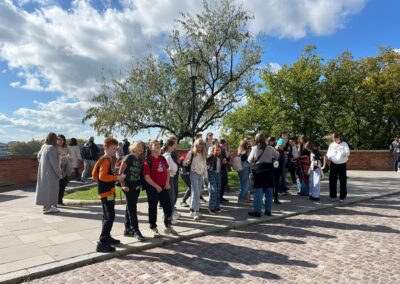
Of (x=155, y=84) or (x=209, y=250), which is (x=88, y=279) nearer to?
(x=209, y=250)

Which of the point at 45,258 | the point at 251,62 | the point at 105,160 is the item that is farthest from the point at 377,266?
the point at 251,62

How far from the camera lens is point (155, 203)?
6250mm

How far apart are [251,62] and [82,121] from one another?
19.6m

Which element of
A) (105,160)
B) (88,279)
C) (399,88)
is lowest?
(88,279)

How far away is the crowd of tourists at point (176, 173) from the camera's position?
5.66m

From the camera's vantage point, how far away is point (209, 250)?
5.60 metres

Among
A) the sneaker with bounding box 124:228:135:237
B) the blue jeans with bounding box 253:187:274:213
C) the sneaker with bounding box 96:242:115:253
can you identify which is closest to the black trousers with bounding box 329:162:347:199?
the blue jeans with bounding box 253:187:274:213

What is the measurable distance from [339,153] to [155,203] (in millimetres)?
5557

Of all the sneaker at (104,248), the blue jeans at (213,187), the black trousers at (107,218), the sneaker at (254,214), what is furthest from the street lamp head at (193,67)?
the sneaker at (104,248)

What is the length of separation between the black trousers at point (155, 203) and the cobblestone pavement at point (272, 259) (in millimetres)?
619

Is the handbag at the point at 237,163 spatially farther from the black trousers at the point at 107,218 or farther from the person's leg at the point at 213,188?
the black trousers at the point at 107,218

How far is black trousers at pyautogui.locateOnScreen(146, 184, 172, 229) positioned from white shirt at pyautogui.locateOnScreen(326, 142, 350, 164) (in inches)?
205

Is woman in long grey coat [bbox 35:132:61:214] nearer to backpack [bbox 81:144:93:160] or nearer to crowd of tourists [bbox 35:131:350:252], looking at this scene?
crowd of tourists [bbox 35:131:350:252]

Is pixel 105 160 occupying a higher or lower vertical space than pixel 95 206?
higher
